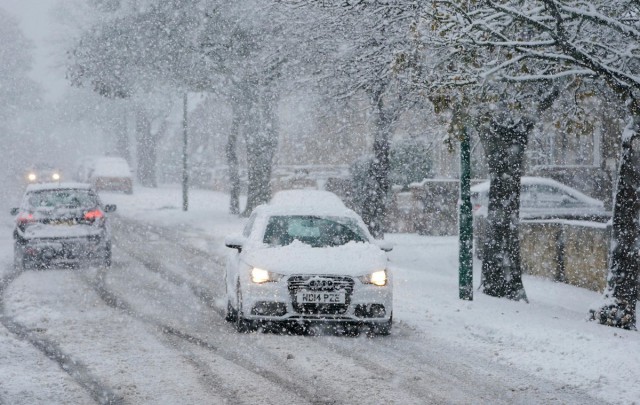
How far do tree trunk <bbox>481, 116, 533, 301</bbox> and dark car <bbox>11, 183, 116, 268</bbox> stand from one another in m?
7.30

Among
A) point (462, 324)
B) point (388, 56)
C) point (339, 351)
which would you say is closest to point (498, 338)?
point (462, 324)

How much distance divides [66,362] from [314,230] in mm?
3847

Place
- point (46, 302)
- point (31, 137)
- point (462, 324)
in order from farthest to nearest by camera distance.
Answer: point (31, 137) < point (46, 302) < point (462, 324)

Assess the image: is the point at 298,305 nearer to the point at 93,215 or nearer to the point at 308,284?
the point at 308,284

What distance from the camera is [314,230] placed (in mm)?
11047

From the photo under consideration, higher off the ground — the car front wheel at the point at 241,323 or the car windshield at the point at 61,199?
the car windshield at the point at 61,199

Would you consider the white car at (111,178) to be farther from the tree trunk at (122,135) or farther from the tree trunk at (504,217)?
the tree trunk at (504,217)

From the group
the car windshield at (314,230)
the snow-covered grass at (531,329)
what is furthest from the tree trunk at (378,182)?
the car windshield at (314,230)

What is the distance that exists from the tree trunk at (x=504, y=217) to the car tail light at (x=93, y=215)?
7.30 m

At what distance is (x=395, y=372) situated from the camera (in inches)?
316

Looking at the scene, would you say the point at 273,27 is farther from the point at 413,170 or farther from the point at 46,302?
the point at 413,170

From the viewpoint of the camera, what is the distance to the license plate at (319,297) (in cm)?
Answer: 963

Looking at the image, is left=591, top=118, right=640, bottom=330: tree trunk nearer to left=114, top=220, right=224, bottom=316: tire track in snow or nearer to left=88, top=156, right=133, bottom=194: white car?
left=114, top=220, right=224, bottom=316: tire track in snow

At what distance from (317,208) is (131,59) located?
19.4 m
